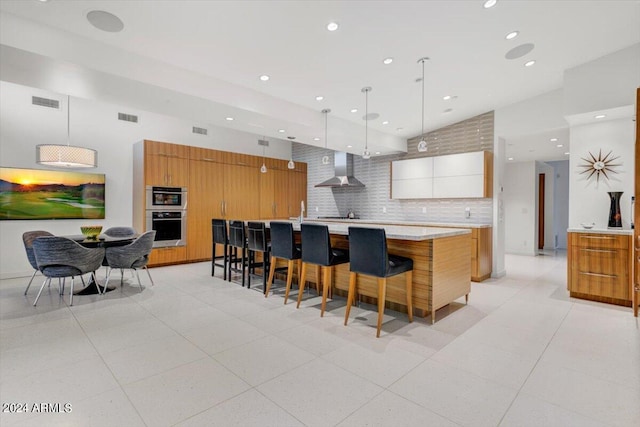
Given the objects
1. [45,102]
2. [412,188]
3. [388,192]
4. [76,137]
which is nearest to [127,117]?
[76,137]

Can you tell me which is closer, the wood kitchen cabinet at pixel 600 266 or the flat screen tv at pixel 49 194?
the wood kitchen cabinet at pixel 600 266

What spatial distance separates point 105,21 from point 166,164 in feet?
11.1

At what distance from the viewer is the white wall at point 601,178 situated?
12.9ft

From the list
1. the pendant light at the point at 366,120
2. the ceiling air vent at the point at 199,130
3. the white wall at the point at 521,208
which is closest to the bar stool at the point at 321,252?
the pendant light at the point at 366,120

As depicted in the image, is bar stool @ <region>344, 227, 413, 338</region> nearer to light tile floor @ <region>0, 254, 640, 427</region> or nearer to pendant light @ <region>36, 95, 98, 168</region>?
light tile floor @ <region>0, 254, 640, 427</region>

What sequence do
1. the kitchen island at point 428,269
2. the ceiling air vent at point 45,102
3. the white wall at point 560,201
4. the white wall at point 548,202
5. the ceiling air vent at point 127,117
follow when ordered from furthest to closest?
the white wall at point 560,201, the white wall at point 548,202, the ceiling air vent at point 127,117, the ceiling air vent at point 45,102, the kitchen island at point 428,269

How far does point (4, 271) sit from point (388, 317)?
6.00 meters

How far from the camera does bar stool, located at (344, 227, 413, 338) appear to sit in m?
2.69

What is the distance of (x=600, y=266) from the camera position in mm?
3719

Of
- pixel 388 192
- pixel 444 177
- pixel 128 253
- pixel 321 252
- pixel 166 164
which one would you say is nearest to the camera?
pixel 321 252

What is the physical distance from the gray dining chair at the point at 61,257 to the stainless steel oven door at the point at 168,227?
1908 millimetres

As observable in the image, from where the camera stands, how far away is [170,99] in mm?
3652

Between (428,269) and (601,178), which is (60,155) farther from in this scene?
(601,178)

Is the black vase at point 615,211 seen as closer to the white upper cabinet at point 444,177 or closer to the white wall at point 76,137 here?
the white upper cabinet at point 444,177
